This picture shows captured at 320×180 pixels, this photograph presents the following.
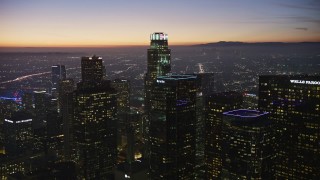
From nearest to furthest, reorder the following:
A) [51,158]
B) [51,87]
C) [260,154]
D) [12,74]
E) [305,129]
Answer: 1. [260,154]
2. [305,129]
3. [12,74]
4. [51,158]
5. [51,87]

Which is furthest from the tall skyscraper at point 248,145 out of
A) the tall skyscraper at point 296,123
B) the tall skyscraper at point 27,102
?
the tall skyscraper at point 27,102

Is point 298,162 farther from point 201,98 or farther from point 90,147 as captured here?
point 90,147

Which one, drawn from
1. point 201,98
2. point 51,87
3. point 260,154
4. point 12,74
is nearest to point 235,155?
point 260,154

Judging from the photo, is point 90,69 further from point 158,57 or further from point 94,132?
point 158,57

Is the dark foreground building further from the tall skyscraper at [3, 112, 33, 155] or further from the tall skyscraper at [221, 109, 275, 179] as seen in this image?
the tall skyscraper at [221, 109, 275, 179]

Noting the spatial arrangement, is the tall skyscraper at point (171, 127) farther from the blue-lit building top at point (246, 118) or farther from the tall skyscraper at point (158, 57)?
the tall skyscraper at point (158, 57)

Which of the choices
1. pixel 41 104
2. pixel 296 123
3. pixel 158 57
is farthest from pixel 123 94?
pixel 296 123

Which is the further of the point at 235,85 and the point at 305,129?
the point at 235,85
